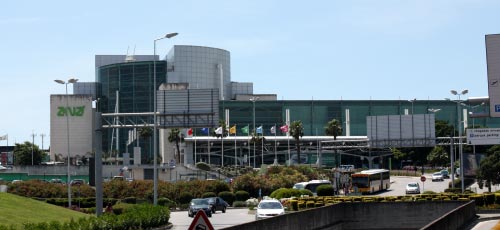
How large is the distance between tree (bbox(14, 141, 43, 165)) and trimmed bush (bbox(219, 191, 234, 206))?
286 ft

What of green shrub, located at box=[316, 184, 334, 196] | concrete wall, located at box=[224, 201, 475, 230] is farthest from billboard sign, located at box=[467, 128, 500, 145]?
concrete wall, located at box=[224, 201, 475, 230]

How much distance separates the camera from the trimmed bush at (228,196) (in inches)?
3116

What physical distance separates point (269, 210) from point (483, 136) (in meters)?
38.6

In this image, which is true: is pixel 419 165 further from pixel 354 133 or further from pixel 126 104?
pixel 126 104

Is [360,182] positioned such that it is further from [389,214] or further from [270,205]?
[389,214]

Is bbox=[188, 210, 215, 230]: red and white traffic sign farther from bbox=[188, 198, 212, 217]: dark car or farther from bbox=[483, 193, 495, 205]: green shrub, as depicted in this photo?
bbox=[188, 198, 212, 217]: dark car

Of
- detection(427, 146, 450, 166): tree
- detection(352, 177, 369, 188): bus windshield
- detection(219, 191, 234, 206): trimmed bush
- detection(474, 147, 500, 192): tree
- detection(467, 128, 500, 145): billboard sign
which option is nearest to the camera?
detection(467, 128, 500, 145): billboard sign

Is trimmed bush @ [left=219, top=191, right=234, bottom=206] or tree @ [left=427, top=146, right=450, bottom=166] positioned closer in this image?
trimmed bush @ [left=219, top=191, right=234, bottom=206]

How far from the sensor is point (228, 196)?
3140 inches

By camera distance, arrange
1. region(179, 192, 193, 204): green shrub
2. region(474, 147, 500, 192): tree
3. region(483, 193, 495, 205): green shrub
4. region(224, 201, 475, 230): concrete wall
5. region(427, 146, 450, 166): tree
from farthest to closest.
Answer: region(427, 146, 450, 166): tree
region(474, 147, 500, 192): tree
region(179, 192, 193, 204): green shrub
region(483, 193, 495, 205): green shrub
region(224, 201, 475, 230): concrete wall

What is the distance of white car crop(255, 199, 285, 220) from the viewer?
4734cm

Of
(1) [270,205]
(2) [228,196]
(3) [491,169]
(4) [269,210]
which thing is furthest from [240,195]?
(4) [269,210]

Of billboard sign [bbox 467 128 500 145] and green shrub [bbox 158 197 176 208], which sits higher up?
billboard sign [bbox 467 128 500 145]

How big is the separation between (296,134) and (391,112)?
55.9m
